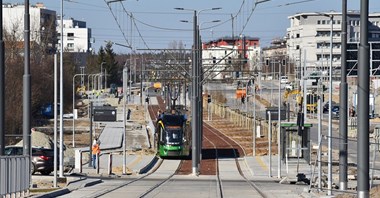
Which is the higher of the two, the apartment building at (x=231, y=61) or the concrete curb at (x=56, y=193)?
the apartment building at (x=231, y=61)

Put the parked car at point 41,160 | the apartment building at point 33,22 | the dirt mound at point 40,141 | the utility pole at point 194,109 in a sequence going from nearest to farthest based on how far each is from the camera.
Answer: the parked car at point 41,160
the utility pole at point 194,109
the dirt mound at point 40,141
the apartment building at point 33,22

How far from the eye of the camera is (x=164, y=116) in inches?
2477

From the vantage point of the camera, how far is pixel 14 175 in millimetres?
26438

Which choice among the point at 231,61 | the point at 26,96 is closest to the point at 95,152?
the point at 26,96

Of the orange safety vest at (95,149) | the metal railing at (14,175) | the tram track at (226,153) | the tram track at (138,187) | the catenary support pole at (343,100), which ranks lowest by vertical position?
the tram track at (226,153)

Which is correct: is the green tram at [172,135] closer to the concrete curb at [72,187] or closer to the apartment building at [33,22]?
the concrete curb at [72,187]

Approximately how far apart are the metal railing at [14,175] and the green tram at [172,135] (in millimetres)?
33664

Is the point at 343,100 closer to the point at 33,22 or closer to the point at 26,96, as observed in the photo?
the point at 26,96

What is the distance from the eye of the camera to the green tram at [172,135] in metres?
62.2

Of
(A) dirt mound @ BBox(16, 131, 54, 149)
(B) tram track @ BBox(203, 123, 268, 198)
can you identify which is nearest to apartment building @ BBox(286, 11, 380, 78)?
(B) tram track @ BBox(203, 123, 268, 198)

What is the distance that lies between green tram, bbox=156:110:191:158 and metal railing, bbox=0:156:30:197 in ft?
110

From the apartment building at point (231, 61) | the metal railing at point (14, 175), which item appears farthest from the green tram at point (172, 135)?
the metal railing at point (14, 175)

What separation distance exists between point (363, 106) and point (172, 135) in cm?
4273

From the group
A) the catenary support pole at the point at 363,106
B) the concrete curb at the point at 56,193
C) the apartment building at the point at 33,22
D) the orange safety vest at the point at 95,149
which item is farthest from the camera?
the apartment building at the point at 33,22
